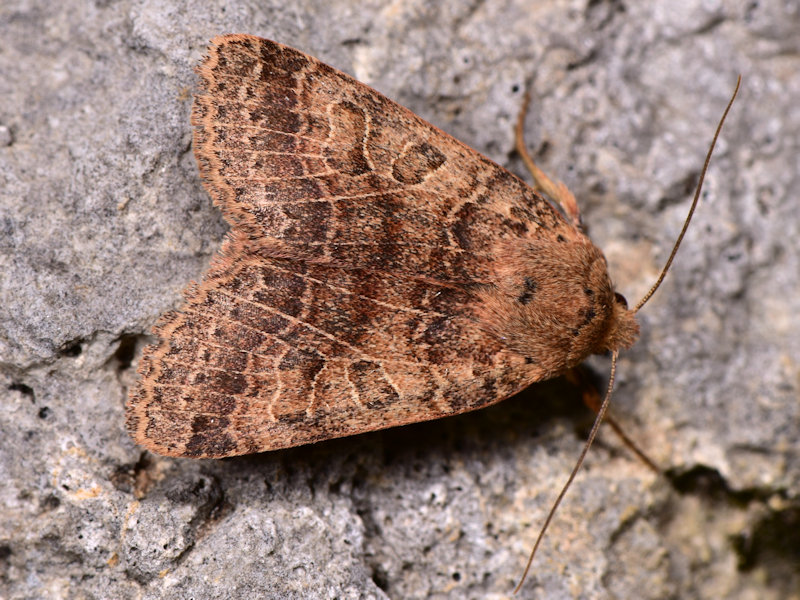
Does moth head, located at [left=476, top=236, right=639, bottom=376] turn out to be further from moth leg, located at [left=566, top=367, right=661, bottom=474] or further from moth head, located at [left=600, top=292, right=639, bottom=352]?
moth leg, located at [left=566, top=367, right=661, bottom=474]

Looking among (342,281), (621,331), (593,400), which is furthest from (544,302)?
(342,281)

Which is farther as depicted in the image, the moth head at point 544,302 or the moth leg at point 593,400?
the moth leg at point 593,400

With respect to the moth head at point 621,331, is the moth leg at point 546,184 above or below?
above

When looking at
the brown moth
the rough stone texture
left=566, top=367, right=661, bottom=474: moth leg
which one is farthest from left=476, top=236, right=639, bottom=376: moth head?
the rough stone texture

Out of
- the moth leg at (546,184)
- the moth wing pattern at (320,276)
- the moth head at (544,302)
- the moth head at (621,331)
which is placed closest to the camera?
the moth wing pattern at (320,276)

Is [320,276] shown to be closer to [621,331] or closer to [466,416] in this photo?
[466,416]

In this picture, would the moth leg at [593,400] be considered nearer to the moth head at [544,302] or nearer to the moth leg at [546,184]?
the moth head at [544,302]

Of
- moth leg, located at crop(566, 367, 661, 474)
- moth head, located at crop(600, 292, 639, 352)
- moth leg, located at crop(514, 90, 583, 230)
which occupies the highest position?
moth leg, located at crop(514, 90, 583, 230)

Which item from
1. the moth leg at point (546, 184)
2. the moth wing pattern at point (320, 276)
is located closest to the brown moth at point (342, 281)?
the moth wing pattern at point (320, 276)
